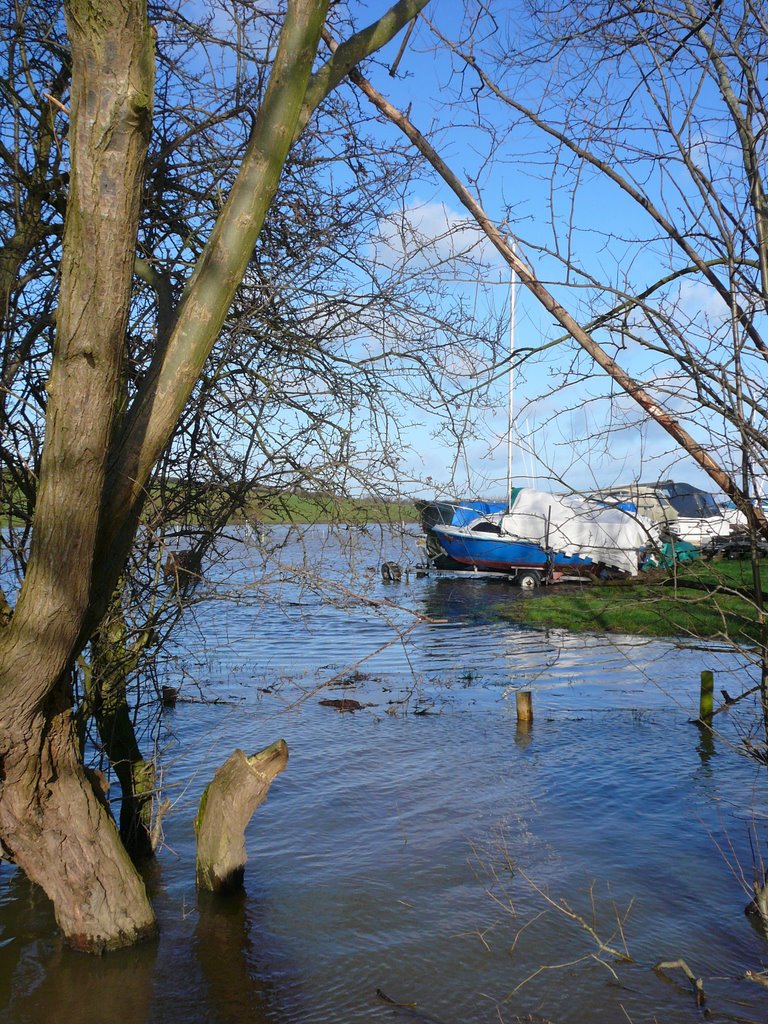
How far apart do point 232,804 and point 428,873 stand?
2034 millimetres

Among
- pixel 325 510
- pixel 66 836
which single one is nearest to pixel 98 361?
pixel 325 510

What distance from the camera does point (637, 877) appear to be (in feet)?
24.0

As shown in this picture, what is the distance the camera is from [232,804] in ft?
20.6

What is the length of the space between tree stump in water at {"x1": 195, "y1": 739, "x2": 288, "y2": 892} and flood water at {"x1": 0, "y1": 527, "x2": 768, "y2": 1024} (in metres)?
0.33

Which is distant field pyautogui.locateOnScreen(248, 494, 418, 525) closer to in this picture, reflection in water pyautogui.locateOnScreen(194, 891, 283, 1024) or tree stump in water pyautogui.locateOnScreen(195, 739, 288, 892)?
tree stump in water pyautogui.locateOnScreen(195, 739, 288, 892)

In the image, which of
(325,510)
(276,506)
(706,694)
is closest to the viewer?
(325,510)

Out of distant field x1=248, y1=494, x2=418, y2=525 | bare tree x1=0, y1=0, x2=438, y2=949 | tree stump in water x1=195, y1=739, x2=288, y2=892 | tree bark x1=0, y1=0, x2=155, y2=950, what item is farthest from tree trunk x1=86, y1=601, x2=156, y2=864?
tree bark x1=0, y1=0, x2=155, y2=950

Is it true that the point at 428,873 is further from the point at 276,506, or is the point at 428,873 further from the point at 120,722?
the point at 276,506

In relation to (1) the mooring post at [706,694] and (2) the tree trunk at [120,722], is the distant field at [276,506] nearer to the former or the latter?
(2) the tree trunk at [120,722]

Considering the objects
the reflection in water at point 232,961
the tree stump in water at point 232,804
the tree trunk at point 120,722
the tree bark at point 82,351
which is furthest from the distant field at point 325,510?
the reflection in water at point 232,961

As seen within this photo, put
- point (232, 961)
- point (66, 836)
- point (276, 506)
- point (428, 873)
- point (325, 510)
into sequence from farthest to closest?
point (428, 873) < point (276, 506) < point (325, 510) < point (232, 961) < point (66, 836)

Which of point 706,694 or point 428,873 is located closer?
point 428,873

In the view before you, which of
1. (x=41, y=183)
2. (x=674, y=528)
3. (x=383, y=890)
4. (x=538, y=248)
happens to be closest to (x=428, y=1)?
(x=538, y=248)

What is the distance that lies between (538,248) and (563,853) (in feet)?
17.6
